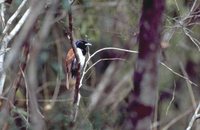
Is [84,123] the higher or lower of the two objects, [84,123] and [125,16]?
the lower

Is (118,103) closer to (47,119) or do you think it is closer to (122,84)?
(122,84)

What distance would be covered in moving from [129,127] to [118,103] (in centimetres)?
361

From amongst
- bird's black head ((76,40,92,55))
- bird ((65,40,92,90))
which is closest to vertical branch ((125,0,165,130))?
bird ((65,40,92,90))

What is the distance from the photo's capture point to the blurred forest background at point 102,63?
3047mm

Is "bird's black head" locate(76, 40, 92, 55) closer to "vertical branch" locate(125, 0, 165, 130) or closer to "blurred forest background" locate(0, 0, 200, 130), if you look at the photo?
"blurred forest background" locate(0, 0, 200, 130)

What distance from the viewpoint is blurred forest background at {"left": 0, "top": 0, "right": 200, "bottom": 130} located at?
3047mm

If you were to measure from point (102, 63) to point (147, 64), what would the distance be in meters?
4.79

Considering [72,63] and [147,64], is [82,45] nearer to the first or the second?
[72,63]

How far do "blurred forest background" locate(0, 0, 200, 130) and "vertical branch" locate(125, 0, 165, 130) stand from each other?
2.47ft

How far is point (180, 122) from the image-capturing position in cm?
554

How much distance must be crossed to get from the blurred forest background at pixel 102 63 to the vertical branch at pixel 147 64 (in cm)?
75

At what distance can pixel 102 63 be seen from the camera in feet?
19.8

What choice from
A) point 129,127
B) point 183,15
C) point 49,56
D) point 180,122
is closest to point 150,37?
point 129,127

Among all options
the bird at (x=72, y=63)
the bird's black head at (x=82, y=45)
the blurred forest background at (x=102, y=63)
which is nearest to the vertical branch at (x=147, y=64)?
the blurred forest background at (x=102, y=63)
